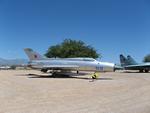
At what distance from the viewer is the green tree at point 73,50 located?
82.8 m

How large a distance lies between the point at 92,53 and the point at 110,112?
70956 mm

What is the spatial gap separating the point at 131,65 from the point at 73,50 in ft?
45.3

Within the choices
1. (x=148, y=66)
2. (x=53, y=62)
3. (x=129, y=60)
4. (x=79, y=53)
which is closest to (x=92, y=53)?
(x=79, y=53)

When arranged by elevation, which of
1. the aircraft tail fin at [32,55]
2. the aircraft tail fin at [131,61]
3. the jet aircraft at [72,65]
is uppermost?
the aircraft tail fin at [131,61]

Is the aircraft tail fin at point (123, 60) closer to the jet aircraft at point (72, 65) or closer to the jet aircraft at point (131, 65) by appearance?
the jet aircraft at point (131, 65)

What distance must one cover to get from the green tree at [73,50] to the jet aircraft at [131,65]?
6.20 metres

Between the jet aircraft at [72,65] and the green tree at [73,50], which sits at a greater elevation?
the green tree at [73,50]

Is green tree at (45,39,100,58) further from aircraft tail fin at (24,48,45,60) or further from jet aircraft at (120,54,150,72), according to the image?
aircraft tail fin at (24,48,45,60)

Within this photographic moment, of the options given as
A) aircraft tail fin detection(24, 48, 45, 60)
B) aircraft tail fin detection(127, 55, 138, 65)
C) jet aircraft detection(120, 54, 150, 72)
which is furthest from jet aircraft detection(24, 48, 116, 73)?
aircraft tail fin detection(127, 55, 138, 65)

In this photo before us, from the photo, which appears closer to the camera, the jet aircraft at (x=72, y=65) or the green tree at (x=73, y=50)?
the jet aircraft at (x=72, y=65)

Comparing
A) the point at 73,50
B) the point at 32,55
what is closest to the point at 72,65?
the point at 32,55

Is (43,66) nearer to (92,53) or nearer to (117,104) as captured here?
(117,104)

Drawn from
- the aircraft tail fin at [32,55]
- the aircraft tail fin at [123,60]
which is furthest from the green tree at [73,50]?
the aircraft tail fin at [32,55]

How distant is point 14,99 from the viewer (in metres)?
17.0
